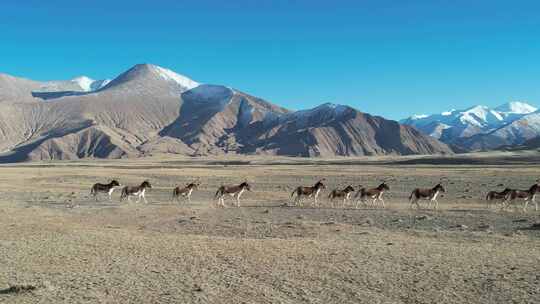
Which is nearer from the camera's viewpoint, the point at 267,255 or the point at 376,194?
the point at 267,255

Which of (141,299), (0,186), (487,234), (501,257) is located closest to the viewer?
(141,299)

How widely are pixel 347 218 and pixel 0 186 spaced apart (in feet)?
119

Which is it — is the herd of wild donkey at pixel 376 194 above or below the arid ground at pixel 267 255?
above

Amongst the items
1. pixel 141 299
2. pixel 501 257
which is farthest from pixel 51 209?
pixel 501 257

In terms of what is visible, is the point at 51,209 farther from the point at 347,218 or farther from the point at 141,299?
the point at 141,299

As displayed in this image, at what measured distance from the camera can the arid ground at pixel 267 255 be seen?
13.2m

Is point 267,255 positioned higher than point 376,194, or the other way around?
point 376,194

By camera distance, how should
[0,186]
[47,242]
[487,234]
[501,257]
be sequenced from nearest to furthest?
[501,257]
[47,242]
[487,234]
[0,186]

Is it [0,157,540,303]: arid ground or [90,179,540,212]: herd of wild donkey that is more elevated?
[90,179,540,212]: herd of wild donkey

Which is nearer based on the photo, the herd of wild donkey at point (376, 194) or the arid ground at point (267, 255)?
the arid ground at point (267, 255)

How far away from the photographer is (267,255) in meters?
17.5

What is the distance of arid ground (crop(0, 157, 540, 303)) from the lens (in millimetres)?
13227

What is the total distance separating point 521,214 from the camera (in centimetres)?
2784

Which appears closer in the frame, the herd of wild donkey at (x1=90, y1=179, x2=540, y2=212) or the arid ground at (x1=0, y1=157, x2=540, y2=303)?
the arid ground at (x1=0, y1=157, x2=540, y2=303)
